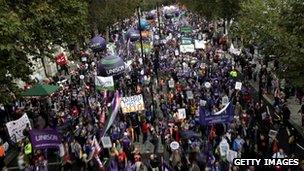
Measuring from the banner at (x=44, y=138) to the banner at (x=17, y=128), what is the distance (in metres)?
2.92

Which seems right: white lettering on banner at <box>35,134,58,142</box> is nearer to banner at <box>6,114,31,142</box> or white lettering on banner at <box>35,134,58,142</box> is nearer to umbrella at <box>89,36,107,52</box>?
banner at <box>6,114,31,142</box>

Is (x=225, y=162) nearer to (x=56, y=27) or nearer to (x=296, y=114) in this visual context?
(x=296, y=114)

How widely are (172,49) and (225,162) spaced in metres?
29.1

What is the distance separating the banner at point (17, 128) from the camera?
2346 cm

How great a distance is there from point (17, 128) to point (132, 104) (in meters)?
5.35

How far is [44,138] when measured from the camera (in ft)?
68.4

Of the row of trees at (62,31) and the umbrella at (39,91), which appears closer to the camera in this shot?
the row of trees at (62,31)

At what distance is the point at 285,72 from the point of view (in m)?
22.8

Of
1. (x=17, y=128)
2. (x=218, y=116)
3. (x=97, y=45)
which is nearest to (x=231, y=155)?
(x=218, y=116)

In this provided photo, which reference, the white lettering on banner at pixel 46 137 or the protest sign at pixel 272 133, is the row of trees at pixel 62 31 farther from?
the protest sign at pixel 272 133

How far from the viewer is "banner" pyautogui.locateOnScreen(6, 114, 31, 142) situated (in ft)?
77.0

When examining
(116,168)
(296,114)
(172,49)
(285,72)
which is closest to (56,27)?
(116,168)

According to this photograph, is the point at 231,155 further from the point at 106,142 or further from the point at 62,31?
the point at 62,31

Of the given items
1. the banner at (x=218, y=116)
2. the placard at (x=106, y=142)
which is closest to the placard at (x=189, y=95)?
the banner at (x=218, y=116)
